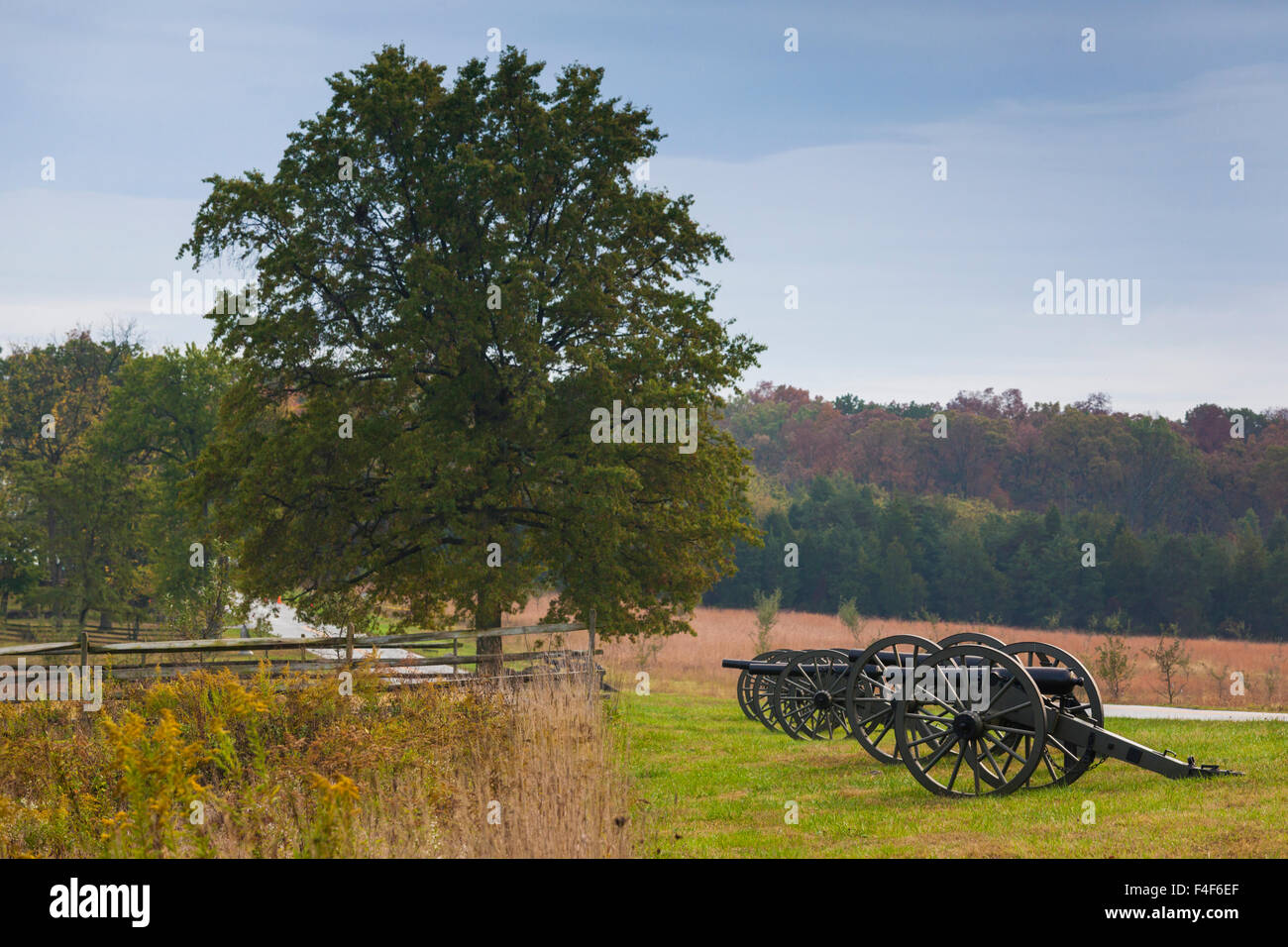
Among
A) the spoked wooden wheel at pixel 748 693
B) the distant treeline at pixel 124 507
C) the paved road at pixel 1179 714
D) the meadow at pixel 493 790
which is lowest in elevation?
the paved road at pixel 1179 714

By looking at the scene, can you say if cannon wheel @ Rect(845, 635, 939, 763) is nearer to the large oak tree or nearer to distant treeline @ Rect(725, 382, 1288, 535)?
the large oak tree

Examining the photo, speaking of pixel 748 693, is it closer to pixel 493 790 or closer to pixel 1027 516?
pixel 493 790

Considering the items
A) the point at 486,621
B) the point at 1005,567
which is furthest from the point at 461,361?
the point at 1005,567

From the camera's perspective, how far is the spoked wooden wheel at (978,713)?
9.26 metres

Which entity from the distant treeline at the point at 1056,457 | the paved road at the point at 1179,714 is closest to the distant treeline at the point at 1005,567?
the distant treeline at the point at 1056,457

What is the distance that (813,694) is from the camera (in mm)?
14453

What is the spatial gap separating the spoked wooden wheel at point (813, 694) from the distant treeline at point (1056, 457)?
187 feet

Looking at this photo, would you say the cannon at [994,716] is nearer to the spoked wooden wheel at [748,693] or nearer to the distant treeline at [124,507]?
the spoked wooden wheel at [748,693]

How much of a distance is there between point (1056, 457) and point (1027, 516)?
14.7 meters

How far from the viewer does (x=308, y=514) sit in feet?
64.0

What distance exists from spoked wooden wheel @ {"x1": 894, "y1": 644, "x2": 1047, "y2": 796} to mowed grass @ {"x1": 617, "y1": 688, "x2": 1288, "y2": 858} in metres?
0.27

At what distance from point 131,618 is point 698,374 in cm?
3159

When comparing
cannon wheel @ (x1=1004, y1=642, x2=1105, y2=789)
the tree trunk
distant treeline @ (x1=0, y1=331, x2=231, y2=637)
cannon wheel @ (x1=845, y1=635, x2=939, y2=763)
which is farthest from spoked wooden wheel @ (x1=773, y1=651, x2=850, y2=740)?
distant treeline @ (x1=0, y1=331, x2=231, y2=637)
